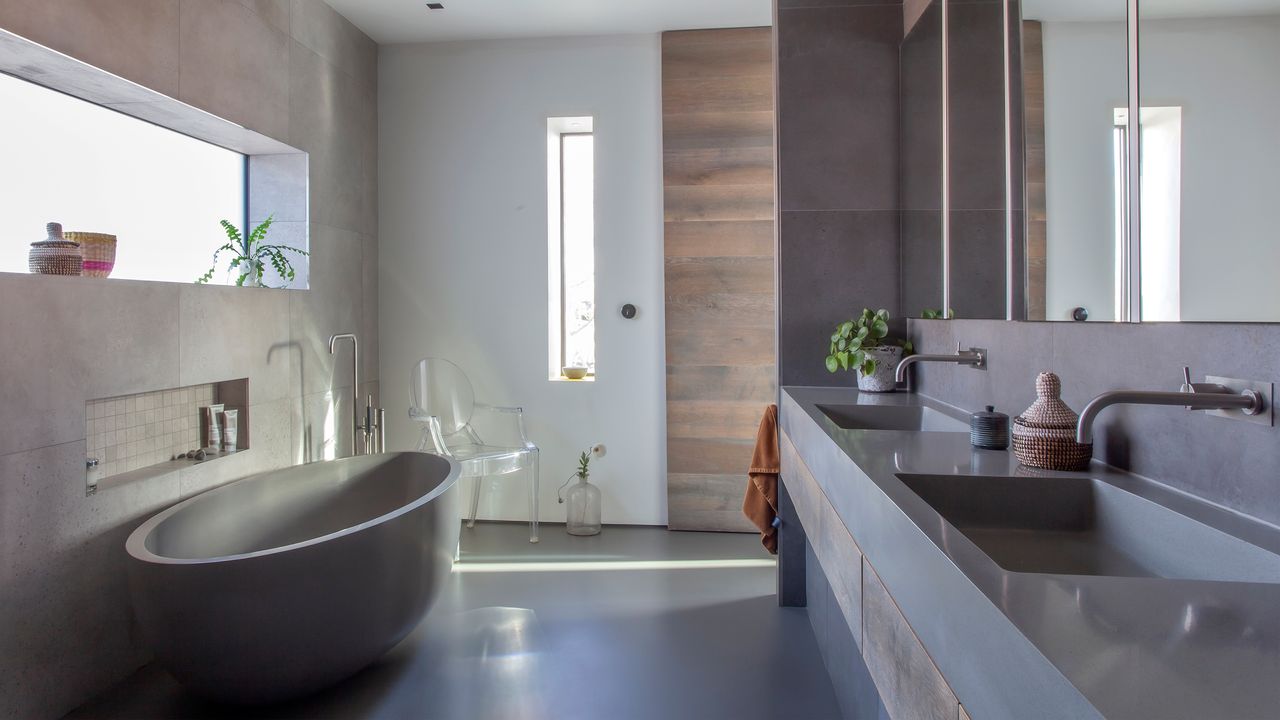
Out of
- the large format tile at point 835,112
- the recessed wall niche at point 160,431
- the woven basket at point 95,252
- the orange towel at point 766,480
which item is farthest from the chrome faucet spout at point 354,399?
the large format tile at point 835,112

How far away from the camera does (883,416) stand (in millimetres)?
2225

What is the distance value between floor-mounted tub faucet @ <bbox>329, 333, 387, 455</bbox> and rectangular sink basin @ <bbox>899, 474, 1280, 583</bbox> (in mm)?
3130

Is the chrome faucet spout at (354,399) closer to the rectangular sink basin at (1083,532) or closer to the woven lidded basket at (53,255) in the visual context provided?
the woven lidded basket at (53,255)

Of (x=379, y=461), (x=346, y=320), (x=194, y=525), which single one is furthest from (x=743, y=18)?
(x=194, y=525)

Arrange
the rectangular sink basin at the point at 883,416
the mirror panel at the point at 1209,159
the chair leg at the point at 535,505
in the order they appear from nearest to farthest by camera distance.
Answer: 1. the mirror panel at the point at 1209,159
2. the rectangular sink basin at the point at 883,416
3. the chair leg at the point at 535,505

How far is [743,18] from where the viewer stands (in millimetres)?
3900

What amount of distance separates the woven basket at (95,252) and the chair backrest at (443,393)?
169 centimetres

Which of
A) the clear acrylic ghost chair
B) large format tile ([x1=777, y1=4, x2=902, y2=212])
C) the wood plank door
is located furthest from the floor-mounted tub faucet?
large format tile ([x1=777, y1=4, x2=902, y2=212])

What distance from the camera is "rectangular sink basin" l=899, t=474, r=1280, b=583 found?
3.04 ft

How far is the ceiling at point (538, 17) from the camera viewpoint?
3.71m

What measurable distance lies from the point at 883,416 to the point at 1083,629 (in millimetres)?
1634

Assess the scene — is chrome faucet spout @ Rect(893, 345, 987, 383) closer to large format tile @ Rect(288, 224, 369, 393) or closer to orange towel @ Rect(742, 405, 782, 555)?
orange towel @ Rect(742, 405, 782, 555)

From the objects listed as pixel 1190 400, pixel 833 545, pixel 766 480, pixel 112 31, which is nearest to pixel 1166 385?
pixel 1190 400

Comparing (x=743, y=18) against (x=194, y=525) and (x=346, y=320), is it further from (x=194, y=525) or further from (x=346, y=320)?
(x=194, y=525)
